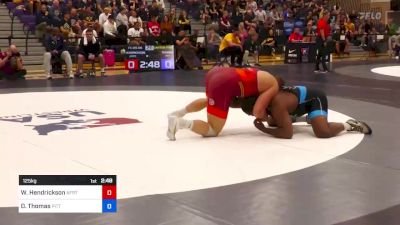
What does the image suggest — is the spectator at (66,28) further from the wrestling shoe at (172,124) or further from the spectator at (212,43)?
the wrestling shoe at (172,124)

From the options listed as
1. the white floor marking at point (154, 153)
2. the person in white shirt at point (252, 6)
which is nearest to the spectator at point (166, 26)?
the person in white shirt at point (252, 6)

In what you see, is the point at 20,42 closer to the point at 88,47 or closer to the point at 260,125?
the point at 88,47

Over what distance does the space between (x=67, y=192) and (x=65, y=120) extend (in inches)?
162

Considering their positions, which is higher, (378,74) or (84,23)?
(84,23)

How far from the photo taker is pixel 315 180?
385 centimetres

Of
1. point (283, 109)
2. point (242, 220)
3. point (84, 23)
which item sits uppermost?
point (84, 23)

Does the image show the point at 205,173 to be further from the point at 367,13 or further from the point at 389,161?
the point at 367,13

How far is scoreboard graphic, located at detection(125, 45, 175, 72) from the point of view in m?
14.6

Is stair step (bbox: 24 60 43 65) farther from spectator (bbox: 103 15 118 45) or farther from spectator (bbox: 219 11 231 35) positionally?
spectator (bbox: 219 11 231 35)

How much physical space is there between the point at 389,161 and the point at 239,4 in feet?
59.7

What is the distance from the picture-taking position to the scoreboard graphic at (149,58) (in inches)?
575

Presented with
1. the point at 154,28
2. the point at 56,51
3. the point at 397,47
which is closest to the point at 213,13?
the point at 154,28

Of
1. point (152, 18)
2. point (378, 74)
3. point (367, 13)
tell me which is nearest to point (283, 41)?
point (152, 18)

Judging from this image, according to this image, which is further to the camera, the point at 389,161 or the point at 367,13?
the point at 367,13
